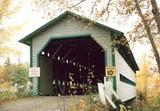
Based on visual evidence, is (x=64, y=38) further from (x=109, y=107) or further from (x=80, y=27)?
(x=109, y=107)

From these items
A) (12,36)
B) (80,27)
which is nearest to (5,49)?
(12,36)

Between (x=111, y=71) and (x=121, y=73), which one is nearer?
(x=111, y=71)

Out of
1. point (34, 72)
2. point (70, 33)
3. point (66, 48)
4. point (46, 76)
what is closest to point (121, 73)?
point (46, 76)

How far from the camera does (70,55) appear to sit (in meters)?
28.9

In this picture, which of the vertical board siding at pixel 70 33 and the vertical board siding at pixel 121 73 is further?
the vertical board siding at pixel 121 73

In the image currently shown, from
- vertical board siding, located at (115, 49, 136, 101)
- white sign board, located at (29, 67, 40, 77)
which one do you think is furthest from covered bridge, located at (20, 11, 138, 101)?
white sign board, located at (29, 67, 40, 77)

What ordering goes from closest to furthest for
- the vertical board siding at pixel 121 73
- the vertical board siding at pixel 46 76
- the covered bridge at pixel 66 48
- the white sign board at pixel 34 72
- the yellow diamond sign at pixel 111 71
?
the yellow diamond sign at pixel 111 71 → the covered bridge at pixel 66 48 → the vertical board siding at pixel 121 73 → the white sign board at pixel 34 72 → the vertical board siding at pixel 46 76

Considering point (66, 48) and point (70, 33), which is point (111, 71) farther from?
point (66, 48)

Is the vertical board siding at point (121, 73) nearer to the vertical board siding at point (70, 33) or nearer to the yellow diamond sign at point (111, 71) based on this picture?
the yellow diamond sign at point (111, 71)

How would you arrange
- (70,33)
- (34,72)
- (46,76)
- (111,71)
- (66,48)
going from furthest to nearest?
1. (66,48)
2. (46,76)
3. (34,72)
4. (70,33)
5. (111,71)

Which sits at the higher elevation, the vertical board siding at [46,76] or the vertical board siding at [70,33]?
the vertical board siding at [70,33]

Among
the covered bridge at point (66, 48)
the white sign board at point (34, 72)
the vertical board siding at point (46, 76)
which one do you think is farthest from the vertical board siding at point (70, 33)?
the vertical board siding at point (46, 76)

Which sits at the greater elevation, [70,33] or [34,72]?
[70,33]

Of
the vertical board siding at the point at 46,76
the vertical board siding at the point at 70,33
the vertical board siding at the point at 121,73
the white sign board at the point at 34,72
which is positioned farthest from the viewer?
the vertical board siding at the point at 46,76
